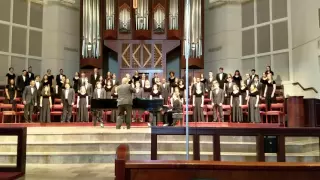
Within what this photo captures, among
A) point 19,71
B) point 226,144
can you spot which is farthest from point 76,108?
point 226,144

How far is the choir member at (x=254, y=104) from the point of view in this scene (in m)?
11.0

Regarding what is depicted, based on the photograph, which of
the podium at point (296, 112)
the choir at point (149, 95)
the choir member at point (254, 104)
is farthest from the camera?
the choir at point (149, 95)

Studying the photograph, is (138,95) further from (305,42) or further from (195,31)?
(305,42)

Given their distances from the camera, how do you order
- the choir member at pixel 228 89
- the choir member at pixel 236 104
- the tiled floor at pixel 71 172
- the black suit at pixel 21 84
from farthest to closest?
1. the black suit at pixel 21 84
2. the choir member at pixel 228 89
3. the choir member at pixel 236 104
4. the tiled floor at pixel 71 172

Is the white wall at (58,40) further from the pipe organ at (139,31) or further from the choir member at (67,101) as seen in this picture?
the choir member at (67,101)

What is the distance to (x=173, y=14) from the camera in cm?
1516

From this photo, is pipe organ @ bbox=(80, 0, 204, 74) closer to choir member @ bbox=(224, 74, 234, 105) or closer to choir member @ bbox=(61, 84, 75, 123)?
choir member @ bbox=(224, 74, 234, 105)

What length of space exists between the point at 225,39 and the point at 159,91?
182 inches

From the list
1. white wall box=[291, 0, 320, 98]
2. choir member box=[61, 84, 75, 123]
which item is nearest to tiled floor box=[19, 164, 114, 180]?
choir member box=[61, 84, 75, 123]

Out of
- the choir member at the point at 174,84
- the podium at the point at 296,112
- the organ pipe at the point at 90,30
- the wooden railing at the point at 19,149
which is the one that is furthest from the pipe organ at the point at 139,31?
the wooden railing at the point at 19,149

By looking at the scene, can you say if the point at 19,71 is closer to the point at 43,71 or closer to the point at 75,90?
the point at 43,71

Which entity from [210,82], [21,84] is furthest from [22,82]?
[210,82]

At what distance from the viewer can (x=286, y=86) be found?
12836 mm

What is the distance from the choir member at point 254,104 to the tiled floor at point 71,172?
5.69 metres
